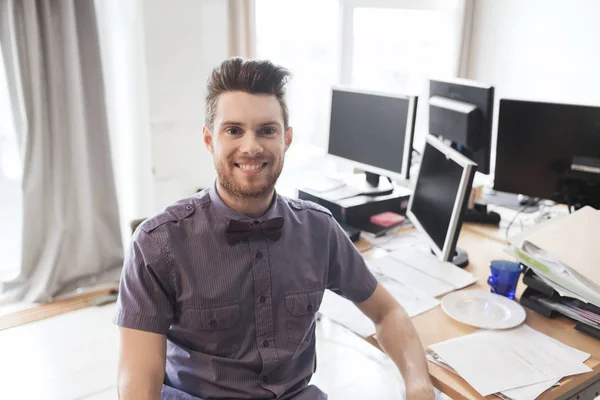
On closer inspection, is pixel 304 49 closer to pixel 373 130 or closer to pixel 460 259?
pixel 373 130

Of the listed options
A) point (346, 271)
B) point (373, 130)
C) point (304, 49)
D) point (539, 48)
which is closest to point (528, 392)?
point (346, 271)

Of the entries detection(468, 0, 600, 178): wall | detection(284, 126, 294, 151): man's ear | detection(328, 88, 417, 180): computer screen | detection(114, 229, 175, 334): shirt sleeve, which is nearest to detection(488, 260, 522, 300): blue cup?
detection(328, 88, 417, 180): computer screen

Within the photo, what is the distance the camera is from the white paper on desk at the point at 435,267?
5.61 feet

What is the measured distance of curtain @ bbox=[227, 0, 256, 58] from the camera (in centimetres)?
293

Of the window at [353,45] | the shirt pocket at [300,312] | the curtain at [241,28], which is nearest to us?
the shirt pocket at [300,312]

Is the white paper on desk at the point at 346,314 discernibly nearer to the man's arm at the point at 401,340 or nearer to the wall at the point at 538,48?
the man's arm at the point at 401,340

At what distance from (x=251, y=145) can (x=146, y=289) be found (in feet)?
1.33

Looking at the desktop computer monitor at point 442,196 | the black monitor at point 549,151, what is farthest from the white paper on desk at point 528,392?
the black monitor at point 549,151

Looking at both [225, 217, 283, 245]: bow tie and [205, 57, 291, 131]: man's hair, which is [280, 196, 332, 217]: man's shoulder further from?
[205, 57, 291, 131]: man's hair

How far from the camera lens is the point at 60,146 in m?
2.66

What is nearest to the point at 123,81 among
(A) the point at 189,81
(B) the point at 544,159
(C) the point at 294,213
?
(A) the point at 189,81

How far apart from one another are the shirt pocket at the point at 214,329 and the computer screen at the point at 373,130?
1134mm

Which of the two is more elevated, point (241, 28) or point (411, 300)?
point (241, 28)

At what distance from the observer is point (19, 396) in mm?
2119
